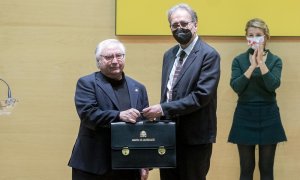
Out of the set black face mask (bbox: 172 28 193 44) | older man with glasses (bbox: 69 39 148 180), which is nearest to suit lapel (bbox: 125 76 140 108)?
older man with glasses (bbox: 69 39 148 180)

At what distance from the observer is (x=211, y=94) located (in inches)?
107

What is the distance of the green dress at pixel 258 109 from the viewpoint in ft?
11.8

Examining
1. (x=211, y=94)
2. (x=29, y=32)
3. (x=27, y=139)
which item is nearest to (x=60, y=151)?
(x=27, y=139)

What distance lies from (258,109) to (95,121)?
152cm

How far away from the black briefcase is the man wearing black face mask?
0.35ft

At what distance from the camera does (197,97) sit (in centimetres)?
268

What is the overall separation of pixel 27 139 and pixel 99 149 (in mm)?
1798

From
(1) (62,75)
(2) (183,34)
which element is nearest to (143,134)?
(2) (183,34)

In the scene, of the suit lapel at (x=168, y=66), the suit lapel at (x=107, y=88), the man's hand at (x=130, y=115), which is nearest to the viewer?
the man's hand at (x=130, y=115)

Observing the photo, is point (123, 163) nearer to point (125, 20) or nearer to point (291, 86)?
point (125, 20)

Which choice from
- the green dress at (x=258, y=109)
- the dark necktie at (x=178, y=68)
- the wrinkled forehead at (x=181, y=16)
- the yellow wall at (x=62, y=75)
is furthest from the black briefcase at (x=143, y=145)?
the yellow wall at (x=62, y=75)

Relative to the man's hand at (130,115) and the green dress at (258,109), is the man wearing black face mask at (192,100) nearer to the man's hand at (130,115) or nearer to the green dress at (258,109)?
the man's hand at (130,115)

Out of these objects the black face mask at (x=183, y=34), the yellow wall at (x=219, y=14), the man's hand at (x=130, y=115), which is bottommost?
the man's hand at (x=130, y=115)

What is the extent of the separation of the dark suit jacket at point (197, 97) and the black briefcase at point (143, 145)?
0.12 metres
